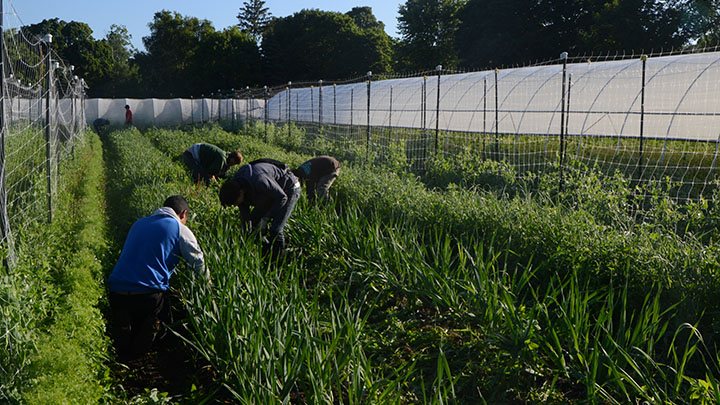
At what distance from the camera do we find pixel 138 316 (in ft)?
13.2

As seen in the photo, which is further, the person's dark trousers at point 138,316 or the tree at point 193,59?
the tree at point 193,59

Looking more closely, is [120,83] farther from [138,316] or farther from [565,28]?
[138,316]

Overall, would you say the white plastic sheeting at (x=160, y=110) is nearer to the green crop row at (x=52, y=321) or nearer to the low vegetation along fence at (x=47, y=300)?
the low vegetation along fence at (x=47, y=300)

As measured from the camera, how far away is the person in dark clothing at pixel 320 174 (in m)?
7.00

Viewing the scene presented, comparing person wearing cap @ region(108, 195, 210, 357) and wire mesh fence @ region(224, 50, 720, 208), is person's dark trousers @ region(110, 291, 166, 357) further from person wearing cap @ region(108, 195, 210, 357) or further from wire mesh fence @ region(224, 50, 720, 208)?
wire mesh fence @ region(224, 50, 720, 208)

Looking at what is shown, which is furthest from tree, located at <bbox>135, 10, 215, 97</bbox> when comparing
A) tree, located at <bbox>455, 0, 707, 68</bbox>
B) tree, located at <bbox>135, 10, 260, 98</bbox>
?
tree, located at <bbox>455, 0, 707, 68</bbox>

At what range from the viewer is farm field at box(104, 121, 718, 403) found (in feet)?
9.71

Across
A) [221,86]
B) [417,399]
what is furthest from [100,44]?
[417,399]

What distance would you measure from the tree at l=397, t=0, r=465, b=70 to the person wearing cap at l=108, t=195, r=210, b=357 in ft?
116

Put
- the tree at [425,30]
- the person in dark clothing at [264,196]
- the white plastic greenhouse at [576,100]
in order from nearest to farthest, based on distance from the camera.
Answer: the person in dark clothing at [264,196] < the white plastic greenhouse at [576,100] < the tree at [425,30]

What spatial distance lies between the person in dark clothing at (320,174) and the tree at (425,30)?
106 ft

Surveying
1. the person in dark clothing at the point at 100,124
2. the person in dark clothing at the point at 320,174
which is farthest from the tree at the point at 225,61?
the person in dark clothing at the point at 320,174

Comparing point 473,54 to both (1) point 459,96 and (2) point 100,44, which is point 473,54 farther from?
(2) point 100,44

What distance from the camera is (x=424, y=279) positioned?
403cm
